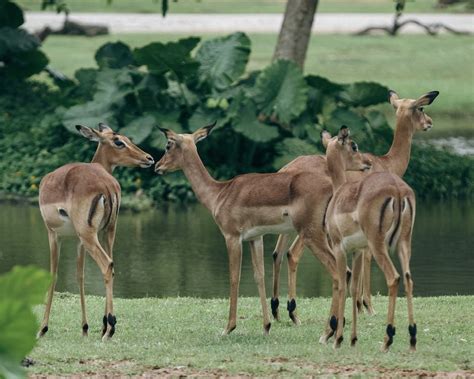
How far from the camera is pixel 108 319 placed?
735cm

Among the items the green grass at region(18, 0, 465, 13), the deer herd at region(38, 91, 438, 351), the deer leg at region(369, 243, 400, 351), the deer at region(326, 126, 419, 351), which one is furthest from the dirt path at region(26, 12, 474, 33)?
the deer leg at region(369, 243, 400, 351)

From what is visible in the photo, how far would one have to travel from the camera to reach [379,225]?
6473mm

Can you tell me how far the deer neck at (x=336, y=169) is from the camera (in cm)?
760

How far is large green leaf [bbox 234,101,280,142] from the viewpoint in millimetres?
16683

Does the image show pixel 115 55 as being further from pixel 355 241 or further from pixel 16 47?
pixel 355 241

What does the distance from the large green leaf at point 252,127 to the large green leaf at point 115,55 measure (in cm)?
268

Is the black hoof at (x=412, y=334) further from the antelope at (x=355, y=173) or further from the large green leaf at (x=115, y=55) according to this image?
the large green leaf at (x=115, y=55)

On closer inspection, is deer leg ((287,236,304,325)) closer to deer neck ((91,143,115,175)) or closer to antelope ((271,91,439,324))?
antelope ((271,91,439,324))

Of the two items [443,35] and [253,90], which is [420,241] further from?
[443,35]

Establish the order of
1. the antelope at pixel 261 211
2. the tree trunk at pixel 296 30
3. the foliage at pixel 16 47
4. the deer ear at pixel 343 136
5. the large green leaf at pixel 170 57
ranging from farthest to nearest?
the foliage at pixel 16 47, the tree trunk at pixel 296 30, the large green leaf at pixel 170 57, the deer ear at pixel 343 136, the antelope at pixel 261 211

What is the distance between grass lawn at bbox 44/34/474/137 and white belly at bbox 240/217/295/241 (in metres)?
15.7

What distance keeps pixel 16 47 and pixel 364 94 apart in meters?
6.36

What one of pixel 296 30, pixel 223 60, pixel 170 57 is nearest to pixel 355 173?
pixel 170 57

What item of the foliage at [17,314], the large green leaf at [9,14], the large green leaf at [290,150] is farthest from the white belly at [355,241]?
the large green leaf at [9,14]
